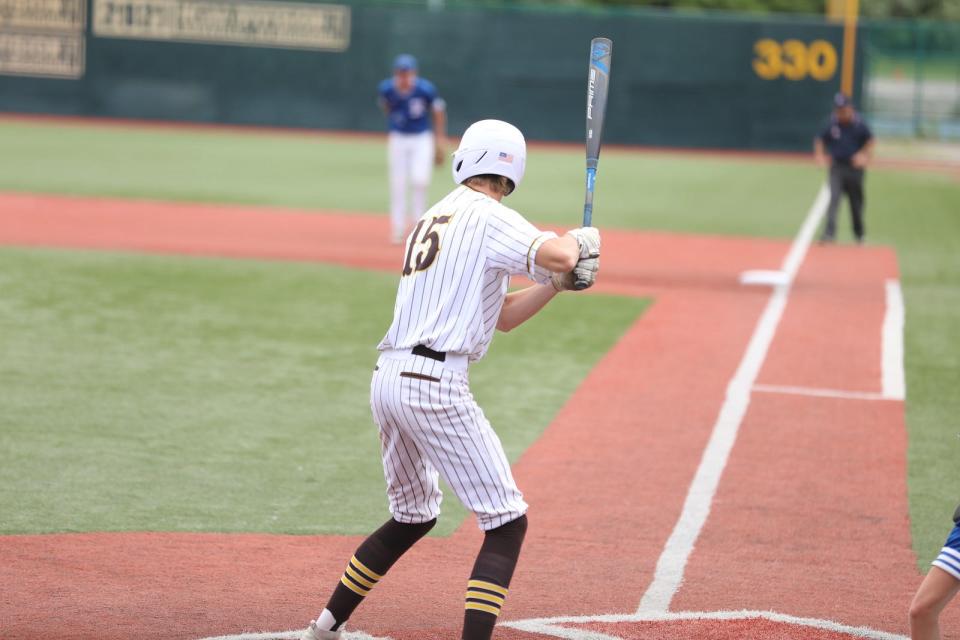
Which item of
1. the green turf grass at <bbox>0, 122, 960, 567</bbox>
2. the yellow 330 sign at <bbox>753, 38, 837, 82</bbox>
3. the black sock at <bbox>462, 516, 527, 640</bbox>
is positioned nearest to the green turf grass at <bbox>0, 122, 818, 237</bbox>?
the green turf grass at <bbox>0, 122, 960, 567</bbox>

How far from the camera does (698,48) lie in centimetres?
3512

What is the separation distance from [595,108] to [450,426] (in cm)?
147

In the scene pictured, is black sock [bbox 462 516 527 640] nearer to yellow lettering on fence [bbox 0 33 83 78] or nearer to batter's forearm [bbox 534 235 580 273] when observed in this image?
batter's forearm [bbox 534 235 580 273]

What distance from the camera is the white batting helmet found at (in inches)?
189

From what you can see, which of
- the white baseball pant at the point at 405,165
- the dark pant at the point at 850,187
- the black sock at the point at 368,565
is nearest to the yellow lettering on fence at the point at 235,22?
the white baseball pant at the point at 405,165

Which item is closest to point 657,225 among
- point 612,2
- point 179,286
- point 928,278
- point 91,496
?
point 928,278

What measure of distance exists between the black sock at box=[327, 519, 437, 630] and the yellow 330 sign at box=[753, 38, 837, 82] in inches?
1256

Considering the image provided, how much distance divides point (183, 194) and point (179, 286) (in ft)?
29.7

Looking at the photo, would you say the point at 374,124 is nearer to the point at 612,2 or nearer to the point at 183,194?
the point at 183,194

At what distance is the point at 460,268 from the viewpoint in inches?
186

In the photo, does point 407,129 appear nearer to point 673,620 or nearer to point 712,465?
point 712,465

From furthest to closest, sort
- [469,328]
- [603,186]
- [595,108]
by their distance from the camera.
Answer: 1. [603,186]
2. [595,108]
3. [469,328]

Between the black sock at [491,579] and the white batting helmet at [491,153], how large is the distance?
127 centimetres

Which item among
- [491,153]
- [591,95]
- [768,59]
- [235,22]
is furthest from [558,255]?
[235,22]
